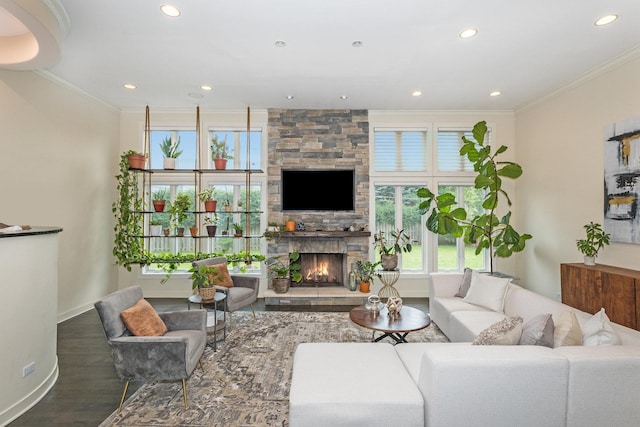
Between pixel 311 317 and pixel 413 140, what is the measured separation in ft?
12.4

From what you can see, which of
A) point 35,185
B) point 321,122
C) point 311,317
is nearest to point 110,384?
point 311,317

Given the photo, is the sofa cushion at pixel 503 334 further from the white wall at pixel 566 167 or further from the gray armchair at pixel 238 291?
the gray armchair at pixel 238 291

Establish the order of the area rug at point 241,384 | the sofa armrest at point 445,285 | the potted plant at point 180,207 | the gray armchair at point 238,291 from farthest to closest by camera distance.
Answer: the potted plant at point 180,207, the sofa armrest at point 445,285, the gray armchair at point 238,291, the area rug at point 241,384

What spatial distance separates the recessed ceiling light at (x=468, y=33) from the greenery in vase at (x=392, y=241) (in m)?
3.16

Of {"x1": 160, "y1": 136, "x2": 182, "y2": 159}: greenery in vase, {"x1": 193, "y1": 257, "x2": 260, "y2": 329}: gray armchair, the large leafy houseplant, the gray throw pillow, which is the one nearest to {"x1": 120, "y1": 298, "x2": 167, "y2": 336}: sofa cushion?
{"x1": 193, "y1": 257, "x2": 260, "y2": 329}: gray armchair

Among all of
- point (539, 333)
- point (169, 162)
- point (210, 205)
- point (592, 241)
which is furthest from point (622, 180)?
point (169, 162)

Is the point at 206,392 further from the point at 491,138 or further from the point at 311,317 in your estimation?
the point at 491,138

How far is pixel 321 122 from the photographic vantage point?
5.74 meters

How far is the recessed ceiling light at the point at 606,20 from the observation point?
296 centimetres

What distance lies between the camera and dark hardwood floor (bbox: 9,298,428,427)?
95.3 inches

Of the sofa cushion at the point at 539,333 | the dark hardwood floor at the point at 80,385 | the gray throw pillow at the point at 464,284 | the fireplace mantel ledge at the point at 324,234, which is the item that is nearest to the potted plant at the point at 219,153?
the fireplace mantel ledge at the point at 324,234

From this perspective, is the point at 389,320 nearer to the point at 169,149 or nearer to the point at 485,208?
the point at 485,208

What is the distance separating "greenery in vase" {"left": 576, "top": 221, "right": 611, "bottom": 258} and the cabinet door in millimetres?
257

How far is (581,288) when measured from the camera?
379 cm
